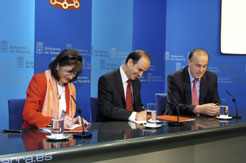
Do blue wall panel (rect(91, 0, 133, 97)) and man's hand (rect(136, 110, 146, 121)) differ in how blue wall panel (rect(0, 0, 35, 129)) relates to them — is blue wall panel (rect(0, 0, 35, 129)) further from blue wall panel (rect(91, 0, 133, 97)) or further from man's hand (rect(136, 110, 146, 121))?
man's hand (rect(136, 110, 146, 121))

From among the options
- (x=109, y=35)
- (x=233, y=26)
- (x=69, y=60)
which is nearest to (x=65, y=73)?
(x=69, y=60)

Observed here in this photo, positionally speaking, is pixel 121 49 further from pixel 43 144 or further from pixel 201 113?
pixel 43 144

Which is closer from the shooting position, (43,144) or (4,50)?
(43,144)

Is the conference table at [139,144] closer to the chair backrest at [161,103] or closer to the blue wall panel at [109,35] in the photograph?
the chair backrest at [161,103]

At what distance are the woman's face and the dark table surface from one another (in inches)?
19.4

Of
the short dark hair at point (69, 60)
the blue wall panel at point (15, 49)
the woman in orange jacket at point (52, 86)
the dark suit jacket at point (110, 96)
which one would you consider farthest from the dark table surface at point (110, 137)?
the blue wall panel at point (15, 49)

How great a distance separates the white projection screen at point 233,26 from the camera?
5.05 m

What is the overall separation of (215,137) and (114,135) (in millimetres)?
906

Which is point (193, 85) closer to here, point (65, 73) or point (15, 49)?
point (65, 73)

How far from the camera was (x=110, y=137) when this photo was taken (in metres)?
1.78

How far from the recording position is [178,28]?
4.89m

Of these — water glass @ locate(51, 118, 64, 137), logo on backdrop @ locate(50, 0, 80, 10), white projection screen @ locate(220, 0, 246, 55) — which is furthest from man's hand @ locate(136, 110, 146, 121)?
white projection screen @ locate(220, 0, 246, 55)

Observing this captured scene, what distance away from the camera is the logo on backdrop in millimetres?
3626

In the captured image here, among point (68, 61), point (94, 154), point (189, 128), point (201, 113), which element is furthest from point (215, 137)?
point (68, 61)
